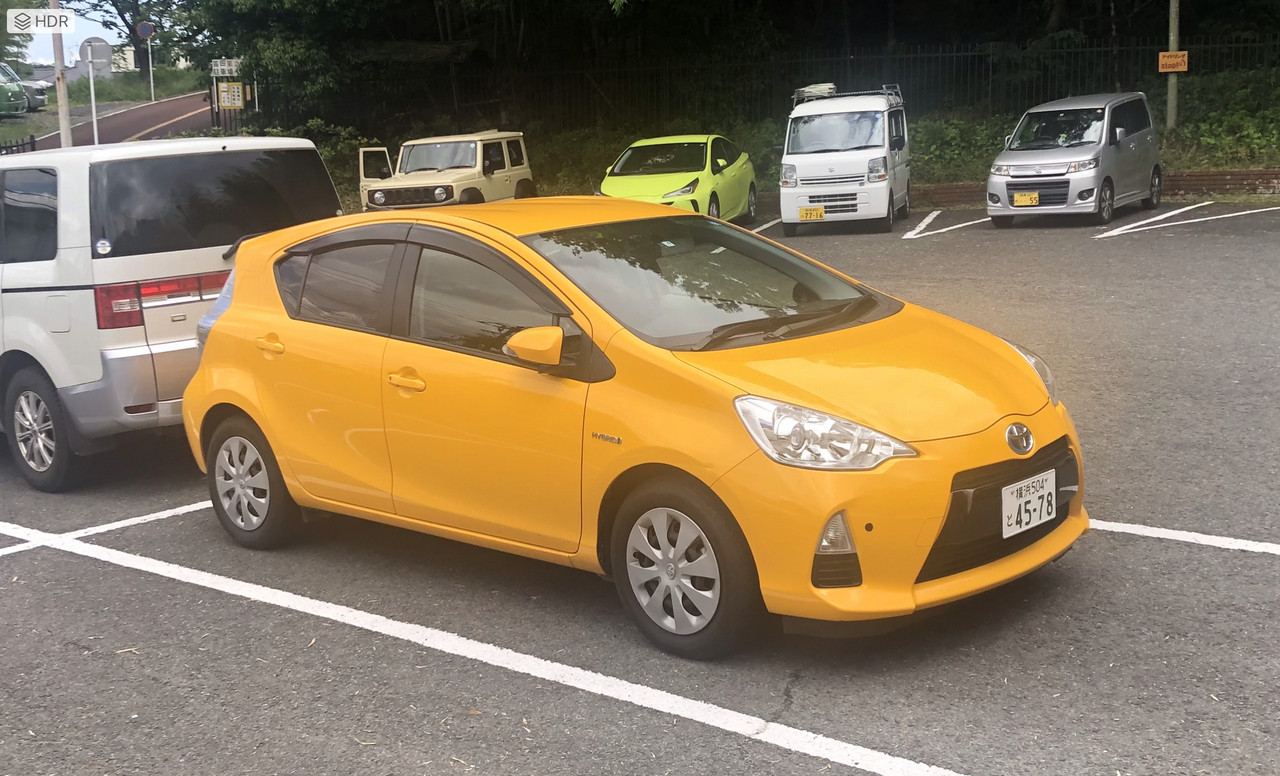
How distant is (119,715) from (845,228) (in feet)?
54.1

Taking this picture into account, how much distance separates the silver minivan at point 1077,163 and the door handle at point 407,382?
45.7 ft

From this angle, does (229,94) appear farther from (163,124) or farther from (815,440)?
(815,440)

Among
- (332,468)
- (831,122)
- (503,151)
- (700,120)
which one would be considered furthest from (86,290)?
(700,120)

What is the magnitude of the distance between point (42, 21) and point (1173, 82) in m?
17.7

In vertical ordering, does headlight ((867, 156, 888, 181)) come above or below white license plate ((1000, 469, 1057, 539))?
above

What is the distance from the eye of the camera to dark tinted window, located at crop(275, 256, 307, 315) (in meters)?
5.93

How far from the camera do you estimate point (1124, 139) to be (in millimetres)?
18031

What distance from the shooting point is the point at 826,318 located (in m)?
5.16

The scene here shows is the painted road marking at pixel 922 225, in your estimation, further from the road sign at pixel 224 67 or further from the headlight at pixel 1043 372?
the road sign at pixel 224 67

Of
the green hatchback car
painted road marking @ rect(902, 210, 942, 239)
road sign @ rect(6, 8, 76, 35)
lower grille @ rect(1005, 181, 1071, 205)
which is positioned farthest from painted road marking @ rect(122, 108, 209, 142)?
→ lower grille @ rect(1005, 181, 1071, 205)

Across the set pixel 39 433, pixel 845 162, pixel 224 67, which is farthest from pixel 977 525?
pixel 224 67

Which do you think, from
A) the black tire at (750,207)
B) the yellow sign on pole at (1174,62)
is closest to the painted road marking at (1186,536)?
the black tire at (750,207)

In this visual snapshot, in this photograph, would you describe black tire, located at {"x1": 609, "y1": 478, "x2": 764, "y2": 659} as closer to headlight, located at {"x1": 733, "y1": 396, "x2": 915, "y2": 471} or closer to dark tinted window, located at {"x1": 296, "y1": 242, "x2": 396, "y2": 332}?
headlight, located at {"x1": 733, "y1": 396, "x2": 915, "y2": 471}

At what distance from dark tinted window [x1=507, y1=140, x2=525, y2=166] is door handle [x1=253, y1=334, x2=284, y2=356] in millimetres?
17449
